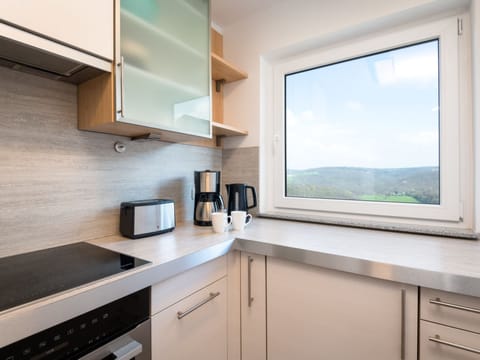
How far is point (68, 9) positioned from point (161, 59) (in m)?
0.40

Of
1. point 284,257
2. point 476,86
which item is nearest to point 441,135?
point 476,86

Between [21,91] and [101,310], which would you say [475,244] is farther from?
[21,91]

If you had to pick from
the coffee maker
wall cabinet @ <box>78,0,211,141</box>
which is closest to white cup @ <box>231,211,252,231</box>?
the coffee maker

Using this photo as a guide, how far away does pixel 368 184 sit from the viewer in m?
1.42

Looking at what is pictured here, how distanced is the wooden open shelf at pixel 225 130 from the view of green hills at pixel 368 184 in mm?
429

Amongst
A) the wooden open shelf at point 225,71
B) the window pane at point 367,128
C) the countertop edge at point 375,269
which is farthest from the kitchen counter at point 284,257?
the wooden open shelf at point 225,71

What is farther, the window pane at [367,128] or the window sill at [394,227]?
the window pane at [367,128]

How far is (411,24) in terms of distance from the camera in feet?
4.25

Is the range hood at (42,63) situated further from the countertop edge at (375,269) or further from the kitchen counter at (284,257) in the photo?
the countertop edge at (375,269)

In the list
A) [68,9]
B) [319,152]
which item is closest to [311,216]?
[319,152]

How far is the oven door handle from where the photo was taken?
0.67 m

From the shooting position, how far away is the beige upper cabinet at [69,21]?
0.70 meters

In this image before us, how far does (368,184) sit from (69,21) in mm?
1524

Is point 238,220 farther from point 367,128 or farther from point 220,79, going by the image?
point 220,79
